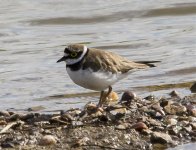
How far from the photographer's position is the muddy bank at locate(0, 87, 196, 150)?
23.0 ft

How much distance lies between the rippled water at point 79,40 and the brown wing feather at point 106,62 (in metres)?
1.33

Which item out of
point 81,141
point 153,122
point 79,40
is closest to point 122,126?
point 153,122

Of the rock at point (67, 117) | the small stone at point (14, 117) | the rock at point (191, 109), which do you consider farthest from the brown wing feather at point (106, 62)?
the small stone at point (14, 117)

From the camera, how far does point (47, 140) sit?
691cm

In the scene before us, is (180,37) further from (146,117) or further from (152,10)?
(146,117)

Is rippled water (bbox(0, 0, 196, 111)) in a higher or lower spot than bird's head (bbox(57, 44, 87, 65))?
lower

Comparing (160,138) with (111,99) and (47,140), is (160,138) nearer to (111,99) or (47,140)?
(47,140)

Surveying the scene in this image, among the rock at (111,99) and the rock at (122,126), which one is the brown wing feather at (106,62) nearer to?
the rock at (111,99)

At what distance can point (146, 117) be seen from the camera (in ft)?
25.2

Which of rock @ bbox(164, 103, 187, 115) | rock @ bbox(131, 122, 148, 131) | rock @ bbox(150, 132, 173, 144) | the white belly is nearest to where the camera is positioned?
rock @ bbox(150, 132, 173, 144)

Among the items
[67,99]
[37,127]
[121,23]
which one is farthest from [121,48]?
[37,127]

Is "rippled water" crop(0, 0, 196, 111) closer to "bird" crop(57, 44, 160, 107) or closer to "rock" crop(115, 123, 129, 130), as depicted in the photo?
"bird" crop(57, 44, 160, 107)

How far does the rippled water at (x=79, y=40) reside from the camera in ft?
34.4

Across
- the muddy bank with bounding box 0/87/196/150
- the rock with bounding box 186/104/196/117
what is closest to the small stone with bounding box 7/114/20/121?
the muddy bank with bounding box 0/87/196/150
